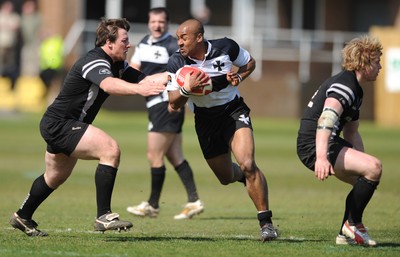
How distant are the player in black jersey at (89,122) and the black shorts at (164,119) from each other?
3.05 metres

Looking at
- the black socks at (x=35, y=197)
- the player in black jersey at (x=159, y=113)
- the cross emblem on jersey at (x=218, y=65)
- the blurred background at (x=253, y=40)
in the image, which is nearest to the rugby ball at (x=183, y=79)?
the cross emblem on jersey at (x=218, y=65)

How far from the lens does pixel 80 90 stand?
970cm

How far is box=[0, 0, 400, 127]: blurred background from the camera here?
3183cm

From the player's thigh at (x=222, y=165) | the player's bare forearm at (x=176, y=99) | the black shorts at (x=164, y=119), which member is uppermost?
the player's bare forearm at (x=176, y=99)

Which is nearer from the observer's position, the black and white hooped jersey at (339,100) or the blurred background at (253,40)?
the black and white hooped jersey at (339,100)

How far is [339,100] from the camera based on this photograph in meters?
9.02

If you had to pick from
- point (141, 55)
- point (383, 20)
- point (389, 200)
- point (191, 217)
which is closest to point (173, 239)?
point (191, 217)

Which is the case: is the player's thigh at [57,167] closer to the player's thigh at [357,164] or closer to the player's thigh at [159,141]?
the player's thigh at [357,164]

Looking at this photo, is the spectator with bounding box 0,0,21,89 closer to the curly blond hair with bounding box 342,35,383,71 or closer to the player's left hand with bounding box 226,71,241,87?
the player's left hand with bounding box 226,71,241,87

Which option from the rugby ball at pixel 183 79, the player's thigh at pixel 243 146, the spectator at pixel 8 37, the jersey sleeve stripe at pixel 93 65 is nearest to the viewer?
the rugby ball at pixel 183 79

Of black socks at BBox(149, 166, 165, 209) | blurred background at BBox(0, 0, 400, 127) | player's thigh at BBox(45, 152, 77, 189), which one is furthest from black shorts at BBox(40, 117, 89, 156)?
blurred background at BBox(0, 0, 400, 127)

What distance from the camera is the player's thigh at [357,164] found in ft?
29.4

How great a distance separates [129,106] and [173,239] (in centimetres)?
2333

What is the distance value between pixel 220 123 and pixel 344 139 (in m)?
1.27
